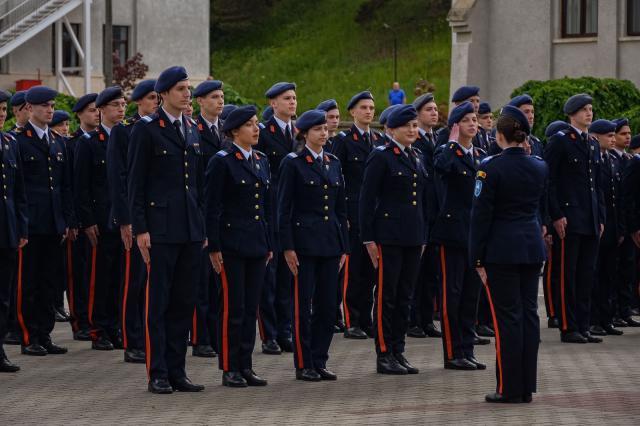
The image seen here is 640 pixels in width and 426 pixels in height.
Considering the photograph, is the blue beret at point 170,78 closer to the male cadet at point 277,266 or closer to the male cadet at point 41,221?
the male cadet at point 277,266

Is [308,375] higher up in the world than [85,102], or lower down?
lower down

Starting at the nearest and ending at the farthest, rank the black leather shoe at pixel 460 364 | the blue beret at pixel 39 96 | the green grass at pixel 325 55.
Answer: the black leather shoe at pixel 460 364 < the blue beret at pixel 39 96 < the green grass at pixel 325 55

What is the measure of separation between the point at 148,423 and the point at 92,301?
14.4 feet

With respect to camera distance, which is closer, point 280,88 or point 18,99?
point 280,88

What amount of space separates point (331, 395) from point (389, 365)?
1.23m

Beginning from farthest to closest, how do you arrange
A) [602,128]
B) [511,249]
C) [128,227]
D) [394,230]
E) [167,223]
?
1. [602,128]
2. [128,227]
3. [394,230]
4. [167,223]
5. [511,249]

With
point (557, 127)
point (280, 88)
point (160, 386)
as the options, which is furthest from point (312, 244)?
point (557, 127)

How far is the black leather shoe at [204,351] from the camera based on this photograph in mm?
13758

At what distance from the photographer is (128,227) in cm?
1313

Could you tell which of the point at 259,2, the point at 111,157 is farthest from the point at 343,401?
the point at 259,2

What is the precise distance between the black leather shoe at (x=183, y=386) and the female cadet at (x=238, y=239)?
1.10 feet

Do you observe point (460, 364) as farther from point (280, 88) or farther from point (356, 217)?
point (280, 88)

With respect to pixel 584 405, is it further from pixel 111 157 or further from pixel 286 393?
pixel 111 157

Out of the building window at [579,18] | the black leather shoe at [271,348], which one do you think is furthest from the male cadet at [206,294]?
the building window at [579,18]
